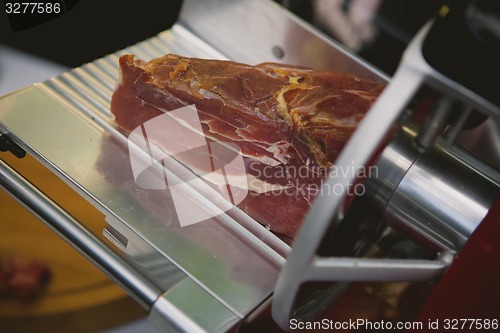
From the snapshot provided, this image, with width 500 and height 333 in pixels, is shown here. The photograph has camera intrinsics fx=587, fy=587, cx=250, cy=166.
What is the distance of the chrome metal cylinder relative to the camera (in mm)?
1136

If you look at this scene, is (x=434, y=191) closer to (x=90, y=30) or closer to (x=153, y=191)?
(x=153, y=191)

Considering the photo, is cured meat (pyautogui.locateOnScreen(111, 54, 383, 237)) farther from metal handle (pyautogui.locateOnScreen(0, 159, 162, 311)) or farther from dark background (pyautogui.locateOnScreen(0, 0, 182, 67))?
dark background (pyautogui.locateOnScreen(0, 0, 182, 67))

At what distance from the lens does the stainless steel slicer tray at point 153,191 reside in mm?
1153

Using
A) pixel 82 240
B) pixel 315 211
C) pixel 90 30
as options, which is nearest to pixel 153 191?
pixel 82 240

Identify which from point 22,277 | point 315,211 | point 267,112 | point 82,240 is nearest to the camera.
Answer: point 315,211

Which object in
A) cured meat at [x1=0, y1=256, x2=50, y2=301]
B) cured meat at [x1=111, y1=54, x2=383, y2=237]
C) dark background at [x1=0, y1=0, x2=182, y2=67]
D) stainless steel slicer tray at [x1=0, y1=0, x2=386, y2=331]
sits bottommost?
cured meat at [x1=0, y1=256, x2=50, y2=301]

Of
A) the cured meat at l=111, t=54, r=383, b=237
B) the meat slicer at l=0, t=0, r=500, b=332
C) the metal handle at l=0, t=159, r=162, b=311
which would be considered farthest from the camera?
the cured meat at l=111, t=54, r=383, b=237

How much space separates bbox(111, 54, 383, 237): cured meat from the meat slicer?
0.26ft

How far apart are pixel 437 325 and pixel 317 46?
85 centimetres

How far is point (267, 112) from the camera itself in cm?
128

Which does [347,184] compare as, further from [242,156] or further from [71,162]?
[71,162]

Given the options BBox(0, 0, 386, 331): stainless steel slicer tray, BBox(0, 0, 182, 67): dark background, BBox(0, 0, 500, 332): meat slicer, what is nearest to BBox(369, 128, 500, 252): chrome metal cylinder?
BBox(0, 0, 500, 332): meat slicer

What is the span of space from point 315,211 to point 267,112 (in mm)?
490

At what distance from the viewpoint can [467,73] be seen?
2.57 ft
